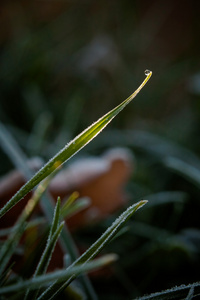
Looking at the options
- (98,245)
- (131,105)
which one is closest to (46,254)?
(98,245)

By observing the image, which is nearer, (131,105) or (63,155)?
(63,155)

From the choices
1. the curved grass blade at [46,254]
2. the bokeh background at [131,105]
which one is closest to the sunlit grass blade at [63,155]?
the curved grass blade at [46,254]

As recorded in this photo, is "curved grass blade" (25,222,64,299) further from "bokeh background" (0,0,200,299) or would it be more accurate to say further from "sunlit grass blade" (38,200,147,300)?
"bokeh background" (0,0,200,299)

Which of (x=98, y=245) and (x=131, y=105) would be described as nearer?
(x=98, y=245)

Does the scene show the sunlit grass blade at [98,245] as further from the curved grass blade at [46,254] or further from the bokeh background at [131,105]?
the bokeh background at [131,105]

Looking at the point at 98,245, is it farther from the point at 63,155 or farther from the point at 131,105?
the point at 131,105

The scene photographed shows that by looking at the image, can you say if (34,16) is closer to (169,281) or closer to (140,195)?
(140,195)

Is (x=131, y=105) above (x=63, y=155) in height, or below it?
below

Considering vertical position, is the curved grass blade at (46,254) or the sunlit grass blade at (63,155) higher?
the sunlit grass blade at (63,155)

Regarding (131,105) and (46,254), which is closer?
(46,254)

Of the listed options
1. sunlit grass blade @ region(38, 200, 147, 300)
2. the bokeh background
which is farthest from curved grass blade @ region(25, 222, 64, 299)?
the bokeh background

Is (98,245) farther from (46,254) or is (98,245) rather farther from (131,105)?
(131,105)
